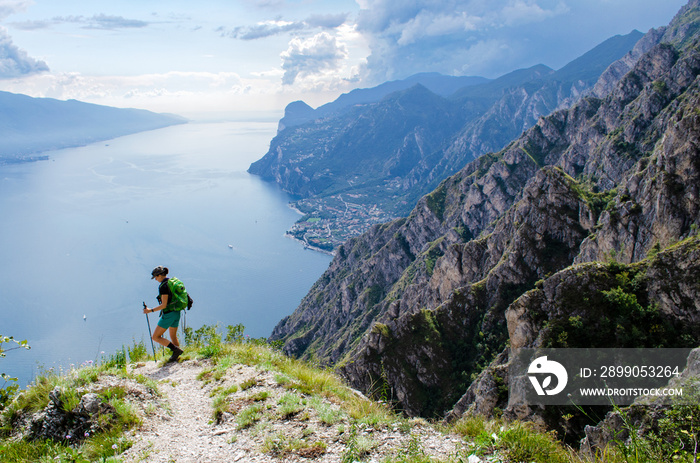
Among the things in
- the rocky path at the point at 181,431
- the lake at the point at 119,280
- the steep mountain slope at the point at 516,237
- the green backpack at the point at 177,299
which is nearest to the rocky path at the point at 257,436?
the rocky path at the point at 181,431

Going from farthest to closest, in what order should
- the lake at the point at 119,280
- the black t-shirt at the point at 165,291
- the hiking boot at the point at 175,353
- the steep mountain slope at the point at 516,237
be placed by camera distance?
the lake at the point at 119,280 < the steep mountain slope at the point at 516,237 < the hiking boot at the point at 175,353 < the black t-shirt at the point at 165,291

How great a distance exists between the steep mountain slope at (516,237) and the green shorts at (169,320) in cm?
680

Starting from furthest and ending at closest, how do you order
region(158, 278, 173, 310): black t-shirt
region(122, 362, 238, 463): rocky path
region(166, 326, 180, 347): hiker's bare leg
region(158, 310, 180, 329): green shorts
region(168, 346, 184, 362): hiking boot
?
1. region(166, 326, 180, 347): hiker's bare leg
2. region(168, 346, 184, 362): hiking boot
3. region(158, 310, 180, 329): green shorts
4. region(158, 278, 173, 310): black t-shirt
5. region(122, 362, 238, 463): rocky path

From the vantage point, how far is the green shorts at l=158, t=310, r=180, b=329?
1151 cm

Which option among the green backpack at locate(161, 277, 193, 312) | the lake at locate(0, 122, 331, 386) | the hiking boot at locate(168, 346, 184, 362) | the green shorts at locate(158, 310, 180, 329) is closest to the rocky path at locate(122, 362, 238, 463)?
the hiking boot at locate(168, 346, 184, 362)

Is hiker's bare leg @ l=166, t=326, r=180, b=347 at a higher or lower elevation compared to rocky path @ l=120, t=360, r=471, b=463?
higher

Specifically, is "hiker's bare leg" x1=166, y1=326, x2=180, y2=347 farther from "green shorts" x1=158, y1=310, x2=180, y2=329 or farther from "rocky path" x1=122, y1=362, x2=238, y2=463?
"rocky path" x1=122, y1=362, x2=238, y2=463

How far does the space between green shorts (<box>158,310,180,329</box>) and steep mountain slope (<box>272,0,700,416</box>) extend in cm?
680

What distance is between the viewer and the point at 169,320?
11617 mm

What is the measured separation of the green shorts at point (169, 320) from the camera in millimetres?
11508

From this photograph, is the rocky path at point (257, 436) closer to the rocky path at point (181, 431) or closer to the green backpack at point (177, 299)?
the rocky path at point (181, 431)

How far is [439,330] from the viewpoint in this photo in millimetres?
46219

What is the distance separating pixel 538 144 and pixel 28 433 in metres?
131

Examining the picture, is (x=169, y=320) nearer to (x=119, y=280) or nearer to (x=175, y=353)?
(x=175, y=353)
